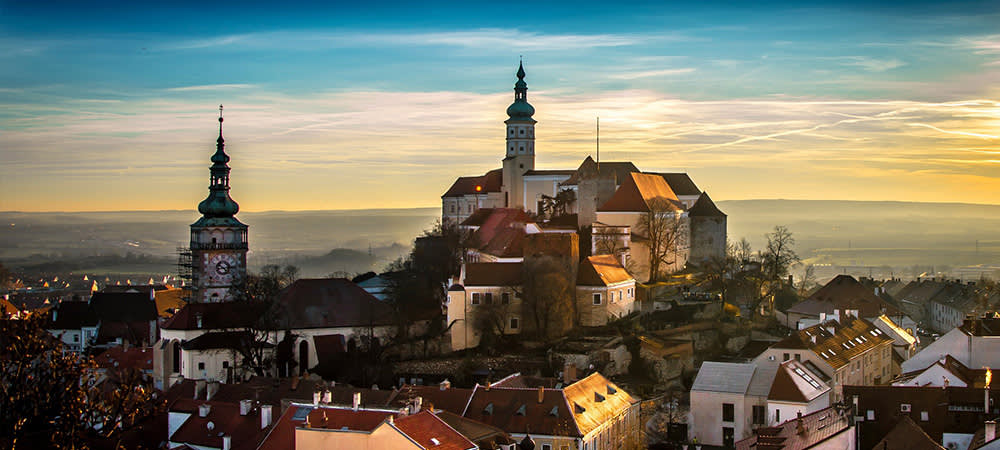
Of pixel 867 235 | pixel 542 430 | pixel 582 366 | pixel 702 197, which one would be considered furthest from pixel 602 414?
pixel 867 235

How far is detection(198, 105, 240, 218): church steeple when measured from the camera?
7050 cm

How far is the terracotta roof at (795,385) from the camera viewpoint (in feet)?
137

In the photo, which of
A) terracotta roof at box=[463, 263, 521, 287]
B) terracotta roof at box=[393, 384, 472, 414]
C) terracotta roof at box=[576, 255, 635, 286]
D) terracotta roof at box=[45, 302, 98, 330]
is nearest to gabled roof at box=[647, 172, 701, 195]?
terracotta roof at box=[576, 255, 635, 286]

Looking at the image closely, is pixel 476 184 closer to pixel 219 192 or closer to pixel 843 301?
pixel 219 192

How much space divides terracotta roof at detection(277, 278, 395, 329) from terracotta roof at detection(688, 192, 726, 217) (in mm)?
20602

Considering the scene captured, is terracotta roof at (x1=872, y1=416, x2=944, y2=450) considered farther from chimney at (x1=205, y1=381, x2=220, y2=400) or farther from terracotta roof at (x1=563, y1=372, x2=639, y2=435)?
chimney at (x1=205, y1=381, x2=220, y2=400)

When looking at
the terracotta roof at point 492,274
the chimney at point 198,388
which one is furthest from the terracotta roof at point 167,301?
the chimney at point 198,388

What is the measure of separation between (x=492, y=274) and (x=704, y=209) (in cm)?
1999

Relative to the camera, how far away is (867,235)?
174 meters

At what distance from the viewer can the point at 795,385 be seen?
42.2 meters

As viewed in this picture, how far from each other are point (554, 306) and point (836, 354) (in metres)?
12.3

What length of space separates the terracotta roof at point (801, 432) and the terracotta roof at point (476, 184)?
4414 cm

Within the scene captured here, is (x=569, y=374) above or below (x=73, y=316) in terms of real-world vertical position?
above

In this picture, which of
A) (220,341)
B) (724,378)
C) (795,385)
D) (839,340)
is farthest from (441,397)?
(839,340)
